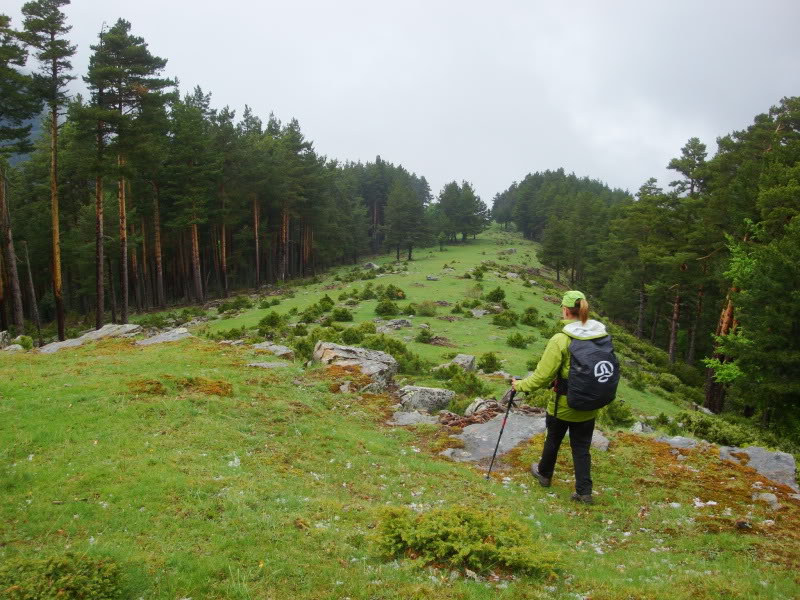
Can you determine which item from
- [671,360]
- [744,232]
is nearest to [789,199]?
[744,232]

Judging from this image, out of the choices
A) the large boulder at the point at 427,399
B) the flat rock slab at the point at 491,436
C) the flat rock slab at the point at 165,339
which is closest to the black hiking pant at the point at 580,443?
the flat rock slab at the point at 491,436

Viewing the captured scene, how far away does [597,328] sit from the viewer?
731cm

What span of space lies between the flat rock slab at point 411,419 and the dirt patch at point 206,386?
4.41 m

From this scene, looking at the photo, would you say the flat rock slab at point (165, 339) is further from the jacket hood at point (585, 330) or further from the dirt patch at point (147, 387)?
the jacket hood at point (585, 330)

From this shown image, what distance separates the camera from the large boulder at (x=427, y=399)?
13.8 meters

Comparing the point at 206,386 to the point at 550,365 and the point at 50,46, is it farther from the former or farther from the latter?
the point at 50,46

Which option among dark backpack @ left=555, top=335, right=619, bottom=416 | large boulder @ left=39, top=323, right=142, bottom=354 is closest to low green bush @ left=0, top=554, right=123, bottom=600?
dark backpack @ left=555, top=335, right=619, bottom=416

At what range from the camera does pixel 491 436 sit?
11047 mm

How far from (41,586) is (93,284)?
50090 millimetres

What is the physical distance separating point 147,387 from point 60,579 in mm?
8323

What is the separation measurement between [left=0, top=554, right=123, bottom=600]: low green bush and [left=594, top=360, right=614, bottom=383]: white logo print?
20.6ft

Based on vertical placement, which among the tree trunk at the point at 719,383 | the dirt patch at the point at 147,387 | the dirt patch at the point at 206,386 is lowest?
the tree trunk at the point at 719,383

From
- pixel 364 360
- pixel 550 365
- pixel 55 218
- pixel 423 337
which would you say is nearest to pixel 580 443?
pixel 550 365

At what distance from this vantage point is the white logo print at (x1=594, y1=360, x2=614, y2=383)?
273 inches
